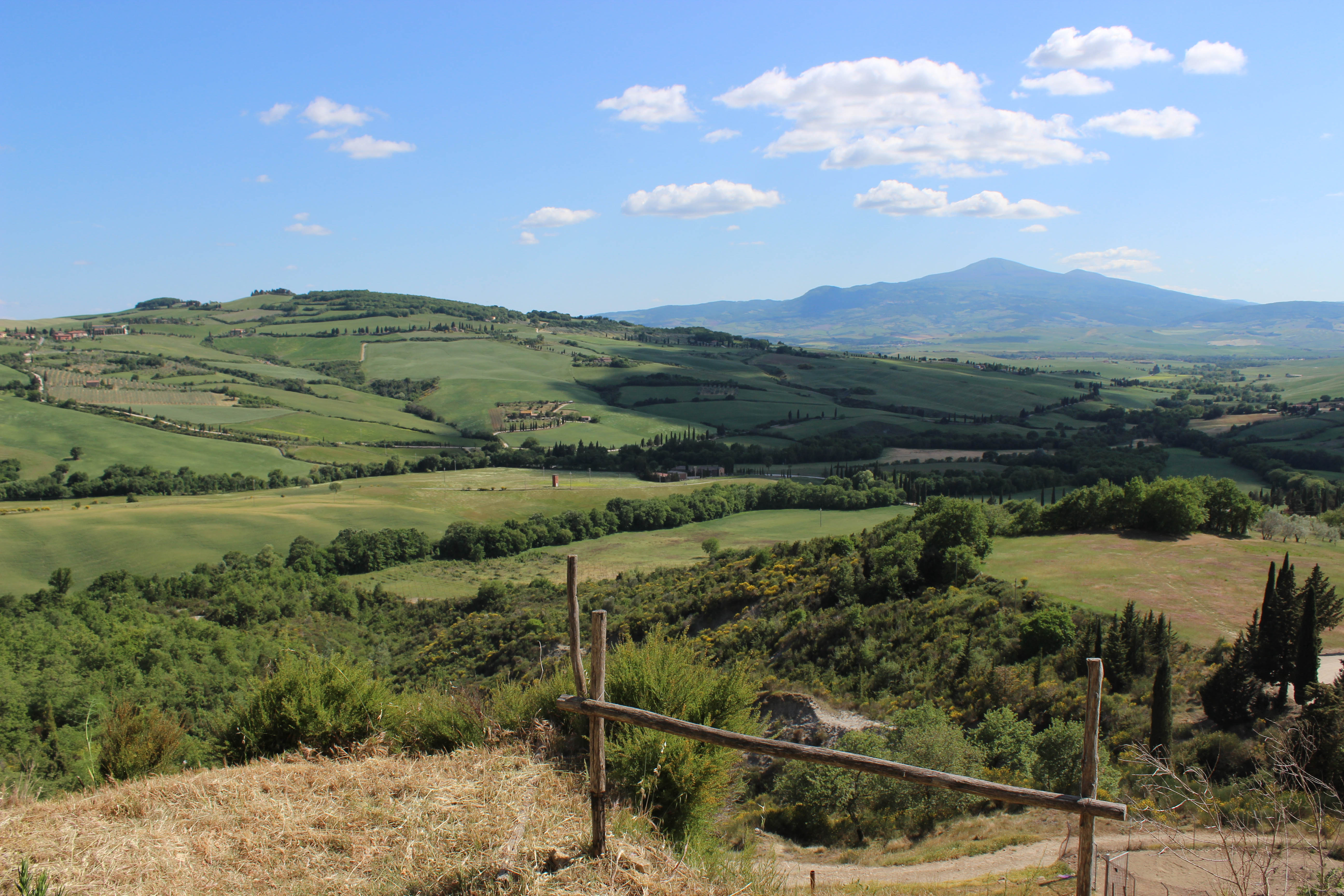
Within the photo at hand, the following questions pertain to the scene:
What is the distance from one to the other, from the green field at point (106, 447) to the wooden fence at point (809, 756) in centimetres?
12019

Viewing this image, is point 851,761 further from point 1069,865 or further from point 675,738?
point 1069,865

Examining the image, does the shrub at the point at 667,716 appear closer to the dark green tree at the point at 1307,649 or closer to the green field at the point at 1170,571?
the dark green tree at the point at 1307,649

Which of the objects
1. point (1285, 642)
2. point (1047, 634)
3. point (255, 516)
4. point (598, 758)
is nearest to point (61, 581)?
point (255, 516)

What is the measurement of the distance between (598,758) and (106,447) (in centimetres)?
13249

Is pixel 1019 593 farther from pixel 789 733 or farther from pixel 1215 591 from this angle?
pixel 789 733

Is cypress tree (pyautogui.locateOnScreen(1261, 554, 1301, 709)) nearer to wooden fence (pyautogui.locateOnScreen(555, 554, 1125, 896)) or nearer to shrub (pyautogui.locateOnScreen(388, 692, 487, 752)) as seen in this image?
wooden fence (pyautogui.locateOnScreen(555, 554, 1125, 896))

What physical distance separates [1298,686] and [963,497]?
8001 cm

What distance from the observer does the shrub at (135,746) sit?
16.3 metres

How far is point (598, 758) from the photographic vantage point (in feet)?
29.7

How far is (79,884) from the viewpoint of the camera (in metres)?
8.55

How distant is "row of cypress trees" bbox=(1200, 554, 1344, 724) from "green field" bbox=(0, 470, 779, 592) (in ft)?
263

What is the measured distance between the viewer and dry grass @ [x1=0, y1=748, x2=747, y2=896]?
28.5 ft

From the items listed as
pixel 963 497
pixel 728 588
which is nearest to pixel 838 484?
pixel 963 497

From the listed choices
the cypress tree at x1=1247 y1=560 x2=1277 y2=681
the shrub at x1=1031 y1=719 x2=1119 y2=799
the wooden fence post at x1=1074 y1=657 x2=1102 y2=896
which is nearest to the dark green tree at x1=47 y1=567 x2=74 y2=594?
the shrub at x1=1031 y1=719 x2=1119 y2=799
